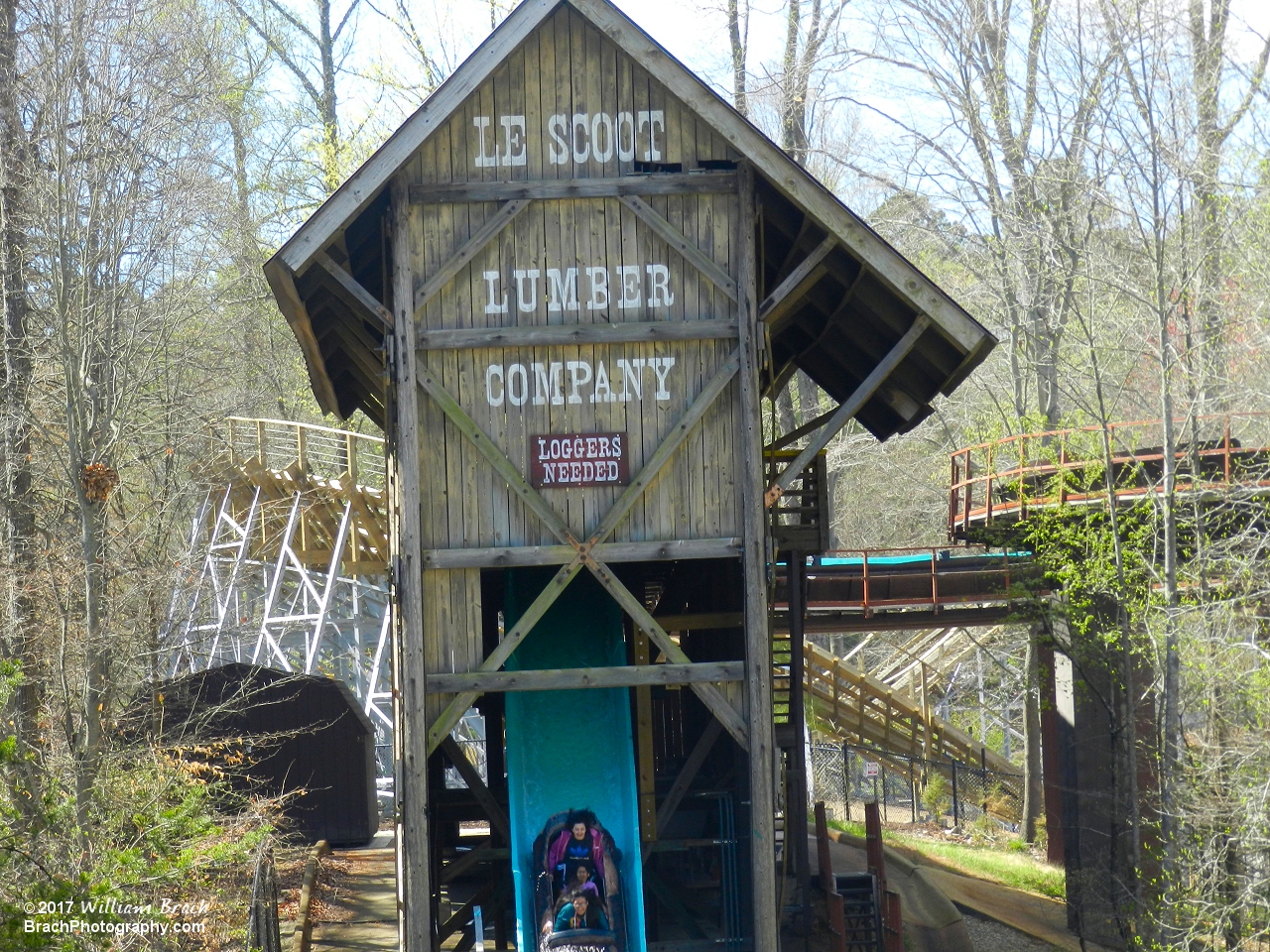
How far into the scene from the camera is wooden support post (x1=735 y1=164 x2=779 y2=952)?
12.1 metres

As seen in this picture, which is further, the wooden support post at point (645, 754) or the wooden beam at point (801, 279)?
the wooden support post at point (645, 754)

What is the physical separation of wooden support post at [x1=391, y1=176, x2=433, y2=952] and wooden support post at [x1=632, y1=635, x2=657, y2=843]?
387cm

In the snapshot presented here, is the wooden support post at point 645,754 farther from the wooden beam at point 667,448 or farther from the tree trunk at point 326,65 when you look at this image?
the tree trunk at point 326,65

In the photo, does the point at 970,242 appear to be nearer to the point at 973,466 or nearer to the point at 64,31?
the point at 973,466

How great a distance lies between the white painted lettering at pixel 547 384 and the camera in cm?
1230

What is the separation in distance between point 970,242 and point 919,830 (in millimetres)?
13274

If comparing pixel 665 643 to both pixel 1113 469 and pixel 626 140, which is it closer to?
pixel 626 140

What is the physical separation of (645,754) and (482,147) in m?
7.20

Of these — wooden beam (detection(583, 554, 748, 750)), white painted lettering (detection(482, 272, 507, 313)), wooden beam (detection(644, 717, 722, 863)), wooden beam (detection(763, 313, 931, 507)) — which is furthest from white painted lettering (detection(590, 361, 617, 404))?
wooden beam (detection(644, 717, 722, 863))

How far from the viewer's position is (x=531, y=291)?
12.3 meters

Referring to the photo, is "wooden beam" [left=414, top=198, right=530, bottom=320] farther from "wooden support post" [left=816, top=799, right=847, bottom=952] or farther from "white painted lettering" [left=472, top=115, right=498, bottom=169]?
"wooden support post" [left=816, top=799, right=847, bottom=952]

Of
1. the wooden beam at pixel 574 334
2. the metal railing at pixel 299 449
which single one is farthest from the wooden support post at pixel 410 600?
the metal railing at pixel 299 449

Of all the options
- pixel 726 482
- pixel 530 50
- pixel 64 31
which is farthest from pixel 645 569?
pixel 64 31

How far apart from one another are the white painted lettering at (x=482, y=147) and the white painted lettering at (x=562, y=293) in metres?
1.10
